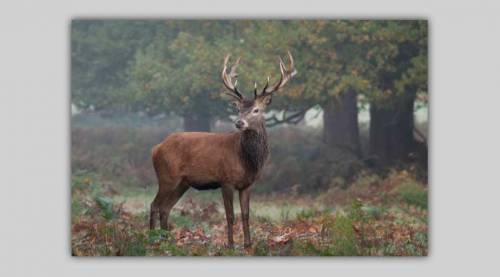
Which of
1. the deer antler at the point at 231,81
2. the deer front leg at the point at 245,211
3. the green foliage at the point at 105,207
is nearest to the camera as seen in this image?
the deer antler at the point at 231,81

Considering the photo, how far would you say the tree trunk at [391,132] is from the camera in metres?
14.4

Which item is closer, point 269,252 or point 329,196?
point 269,252

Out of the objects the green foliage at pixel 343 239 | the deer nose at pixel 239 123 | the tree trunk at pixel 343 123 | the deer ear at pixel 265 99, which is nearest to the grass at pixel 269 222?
the green foliage at pixel 343 239

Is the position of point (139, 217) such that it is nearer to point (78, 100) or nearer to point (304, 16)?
point (78, 100)

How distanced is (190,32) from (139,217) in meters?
1.93

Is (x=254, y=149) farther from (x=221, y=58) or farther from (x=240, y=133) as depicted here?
(x=221, y=58)

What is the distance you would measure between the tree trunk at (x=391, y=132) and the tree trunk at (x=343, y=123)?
0.58 feet

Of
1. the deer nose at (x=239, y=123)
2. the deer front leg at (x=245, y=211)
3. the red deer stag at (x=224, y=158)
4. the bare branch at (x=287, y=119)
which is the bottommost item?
the deer front leg at (x=245, y=211)

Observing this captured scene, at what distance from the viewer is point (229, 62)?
14.5m

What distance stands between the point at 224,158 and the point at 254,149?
315mm

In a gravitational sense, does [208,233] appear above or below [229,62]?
below

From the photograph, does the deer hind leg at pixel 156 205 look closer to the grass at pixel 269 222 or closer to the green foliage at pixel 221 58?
the grass at pixel 269 222

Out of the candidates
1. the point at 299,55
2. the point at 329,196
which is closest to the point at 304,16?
the point at 299,55

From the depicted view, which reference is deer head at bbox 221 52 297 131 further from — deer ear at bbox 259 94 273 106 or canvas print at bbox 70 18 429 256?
canvas print at bbox 70 18 429 256
